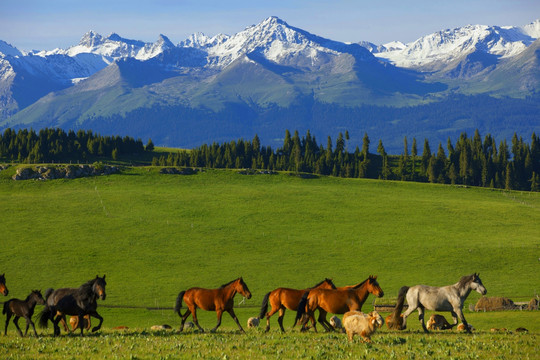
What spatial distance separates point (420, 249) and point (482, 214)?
33669 mm

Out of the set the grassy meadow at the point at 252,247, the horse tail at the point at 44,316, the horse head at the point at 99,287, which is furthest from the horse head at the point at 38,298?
the horse head at the point at 99,287

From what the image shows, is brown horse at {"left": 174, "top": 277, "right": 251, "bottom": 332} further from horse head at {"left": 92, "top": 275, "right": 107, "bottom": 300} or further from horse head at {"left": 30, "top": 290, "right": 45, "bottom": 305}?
horse head at {"left": 30, "top": 290, "right": 45, "bottom": 305}

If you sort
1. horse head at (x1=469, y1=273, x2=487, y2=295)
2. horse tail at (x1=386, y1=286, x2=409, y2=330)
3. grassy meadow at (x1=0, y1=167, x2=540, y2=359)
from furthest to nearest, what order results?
horse tail at (x1=386, y1=286, x2=409, y2=330)
horse head at (x1=469, y1=273, x2=487, y2=295)
grassy meadow at (x1=0, y1=167, x2=540, y2=359)

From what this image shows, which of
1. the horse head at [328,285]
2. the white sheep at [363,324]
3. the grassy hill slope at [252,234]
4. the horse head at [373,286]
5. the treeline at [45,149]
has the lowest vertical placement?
the grassy hill slope at [252,234]

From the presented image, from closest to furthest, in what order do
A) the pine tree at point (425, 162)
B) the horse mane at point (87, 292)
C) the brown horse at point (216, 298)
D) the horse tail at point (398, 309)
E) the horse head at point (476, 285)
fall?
1. the horse mane at point (87, 292)
2. the brown horse at point (216, 298)
3. the horse head at point (476, 285)
4. the horse tail at point (398, 309)
5. the pine tree at point (425, 162)

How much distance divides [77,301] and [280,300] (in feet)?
35.1

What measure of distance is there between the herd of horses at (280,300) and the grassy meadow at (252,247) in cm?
149

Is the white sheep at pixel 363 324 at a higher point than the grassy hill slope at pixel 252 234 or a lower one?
higher

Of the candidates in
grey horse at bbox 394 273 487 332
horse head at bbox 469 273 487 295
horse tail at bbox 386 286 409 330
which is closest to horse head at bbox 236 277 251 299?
horse tail at bbox 386 286 409 330

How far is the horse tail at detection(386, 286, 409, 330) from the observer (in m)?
32.8

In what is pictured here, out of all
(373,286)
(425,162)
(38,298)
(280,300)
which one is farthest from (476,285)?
(425,162)

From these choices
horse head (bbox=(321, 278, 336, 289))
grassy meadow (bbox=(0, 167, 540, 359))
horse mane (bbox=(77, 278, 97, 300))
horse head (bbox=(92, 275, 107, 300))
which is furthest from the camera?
horse head (bbox=(321, 278, 336, 289))

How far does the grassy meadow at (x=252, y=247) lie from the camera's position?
88.9 feet

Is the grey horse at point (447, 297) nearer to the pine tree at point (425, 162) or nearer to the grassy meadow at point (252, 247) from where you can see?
the grassy meadow at point (252, 247)
